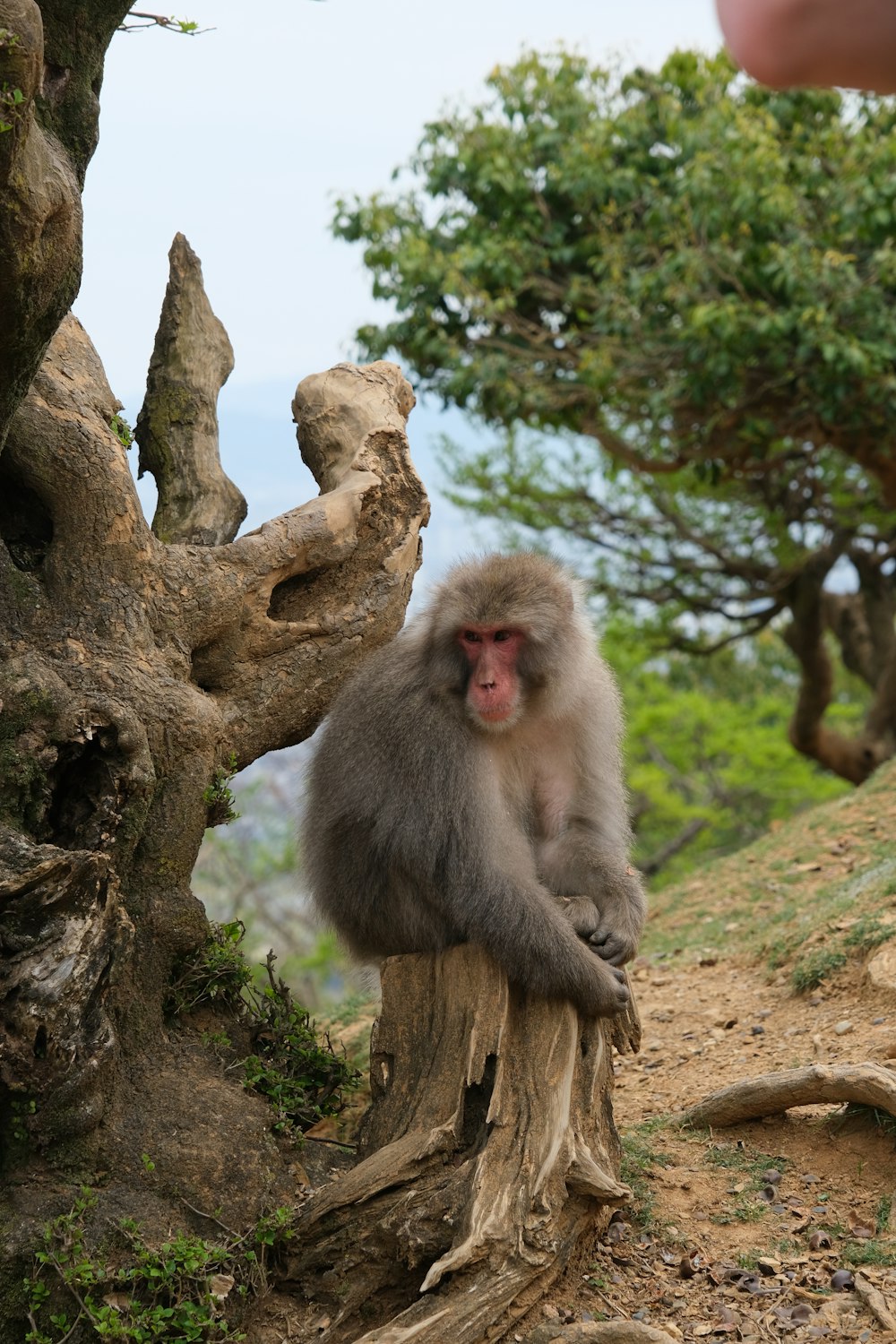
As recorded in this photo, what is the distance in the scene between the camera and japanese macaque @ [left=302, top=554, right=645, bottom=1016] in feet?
12.6

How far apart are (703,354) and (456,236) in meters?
1.97

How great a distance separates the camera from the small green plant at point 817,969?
5.22 meters

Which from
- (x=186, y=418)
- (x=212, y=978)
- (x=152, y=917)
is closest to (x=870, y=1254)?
(x=212, y=978)

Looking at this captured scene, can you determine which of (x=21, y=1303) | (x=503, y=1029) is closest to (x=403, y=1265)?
(x=503, y=1029)

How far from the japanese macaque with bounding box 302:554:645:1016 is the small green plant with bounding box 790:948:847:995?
4.24 feet

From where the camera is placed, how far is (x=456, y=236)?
9.05 metres

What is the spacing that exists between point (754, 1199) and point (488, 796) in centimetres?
136

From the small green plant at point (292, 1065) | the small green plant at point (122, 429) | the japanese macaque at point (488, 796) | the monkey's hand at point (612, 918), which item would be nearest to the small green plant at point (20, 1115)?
the small green plant at point (292, 1065)

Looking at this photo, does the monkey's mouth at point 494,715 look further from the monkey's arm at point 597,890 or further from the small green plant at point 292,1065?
the small green plant at point 292,1065

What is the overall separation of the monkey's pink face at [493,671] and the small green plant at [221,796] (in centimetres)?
76

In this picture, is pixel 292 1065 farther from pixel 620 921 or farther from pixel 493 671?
pixel 493 671

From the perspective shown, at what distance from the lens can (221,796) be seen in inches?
159

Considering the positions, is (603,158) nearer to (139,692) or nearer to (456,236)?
(456,236)

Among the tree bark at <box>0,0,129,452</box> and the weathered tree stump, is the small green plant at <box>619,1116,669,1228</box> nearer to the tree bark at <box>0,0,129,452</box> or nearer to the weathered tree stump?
the weathered tree stump
